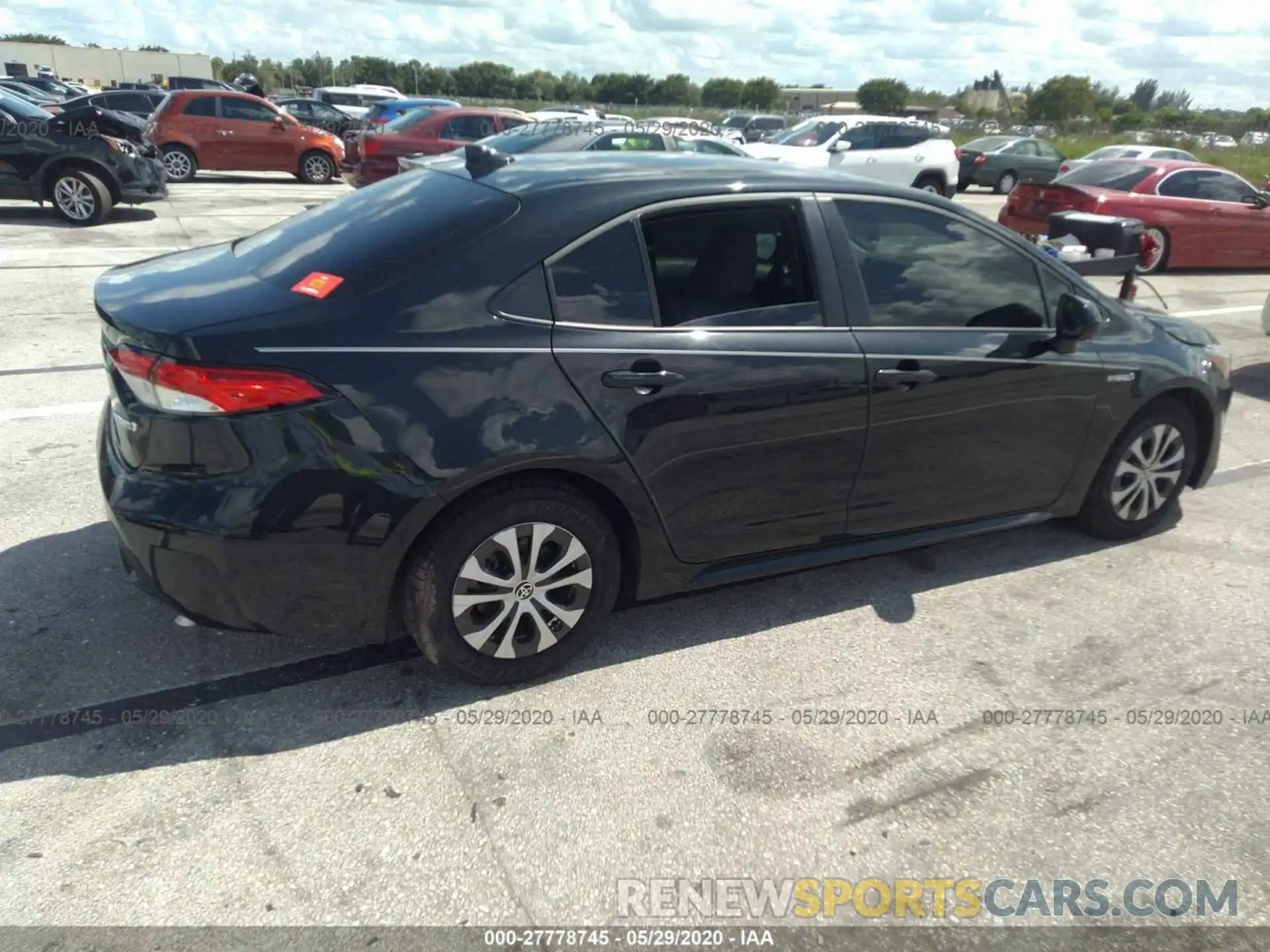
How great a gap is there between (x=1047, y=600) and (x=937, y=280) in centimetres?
143

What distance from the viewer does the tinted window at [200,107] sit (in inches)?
678

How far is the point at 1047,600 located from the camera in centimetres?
403

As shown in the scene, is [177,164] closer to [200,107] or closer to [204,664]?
[200,107]

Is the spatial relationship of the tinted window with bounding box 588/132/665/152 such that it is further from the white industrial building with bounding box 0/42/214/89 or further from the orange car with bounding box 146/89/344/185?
the white industrial building with bounding box 0/42/214/89

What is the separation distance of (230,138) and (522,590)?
17.5 m

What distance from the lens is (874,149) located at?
1766 centimetres

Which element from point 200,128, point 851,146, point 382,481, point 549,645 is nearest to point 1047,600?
point 549,645

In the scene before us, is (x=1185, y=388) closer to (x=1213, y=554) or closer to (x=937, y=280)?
(x=1213, y=554)

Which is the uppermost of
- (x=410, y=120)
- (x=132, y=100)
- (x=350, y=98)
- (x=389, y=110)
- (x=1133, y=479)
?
(x=1133, y=479)

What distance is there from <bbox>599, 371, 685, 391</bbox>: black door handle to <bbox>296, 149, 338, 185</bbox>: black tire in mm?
17387

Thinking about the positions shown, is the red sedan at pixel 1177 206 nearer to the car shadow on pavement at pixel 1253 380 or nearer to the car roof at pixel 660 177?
the car shadow on pavement at pixel 1253 380

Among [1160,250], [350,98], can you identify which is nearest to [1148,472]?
[1160,250]

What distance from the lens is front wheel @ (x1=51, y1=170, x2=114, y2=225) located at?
1168 centimetres

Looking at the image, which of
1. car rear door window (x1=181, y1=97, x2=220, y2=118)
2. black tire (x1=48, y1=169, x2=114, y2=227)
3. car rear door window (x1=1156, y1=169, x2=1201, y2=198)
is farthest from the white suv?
black tire (x1=48, y1=169, x2=114, y2=227)
